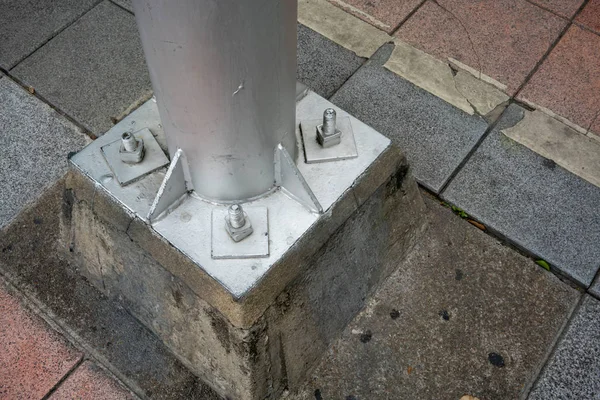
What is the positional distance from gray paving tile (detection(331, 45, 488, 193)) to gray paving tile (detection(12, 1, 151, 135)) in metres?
1.11

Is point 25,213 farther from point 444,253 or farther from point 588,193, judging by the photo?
point 588,193

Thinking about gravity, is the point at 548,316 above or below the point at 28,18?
below

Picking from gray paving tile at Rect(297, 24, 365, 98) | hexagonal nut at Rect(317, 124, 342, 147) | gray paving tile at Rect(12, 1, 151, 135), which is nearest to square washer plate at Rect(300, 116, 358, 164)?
hexagonal nut at Rect(317, 124, 342, 147)

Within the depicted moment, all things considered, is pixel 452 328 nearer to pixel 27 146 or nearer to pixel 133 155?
pixel 133 155

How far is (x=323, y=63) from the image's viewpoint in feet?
10.4

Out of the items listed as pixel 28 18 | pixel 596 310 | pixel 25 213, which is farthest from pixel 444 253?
pixel 28 18

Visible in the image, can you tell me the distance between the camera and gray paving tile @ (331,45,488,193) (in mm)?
2785

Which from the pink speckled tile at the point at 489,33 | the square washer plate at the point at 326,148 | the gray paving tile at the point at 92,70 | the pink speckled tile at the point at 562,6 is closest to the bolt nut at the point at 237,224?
the square washer plate at the point at 326,148

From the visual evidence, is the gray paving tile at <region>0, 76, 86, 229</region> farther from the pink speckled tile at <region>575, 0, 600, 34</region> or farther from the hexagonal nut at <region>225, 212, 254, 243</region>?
the pink speckled tile at <region>575, 0, 600, 34</region>

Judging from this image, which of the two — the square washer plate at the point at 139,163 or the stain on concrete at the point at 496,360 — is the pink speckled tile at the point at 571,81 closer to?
the stain on concrete at the point at 496,360

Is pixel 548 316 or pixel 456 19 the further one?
pixel 456 19

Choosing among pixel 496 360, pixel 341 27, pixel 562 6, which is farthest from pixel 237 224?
pixel 562 6

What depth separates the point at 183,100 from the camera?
160cm

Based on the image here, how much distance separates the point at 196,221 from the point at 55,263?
0.92 m
